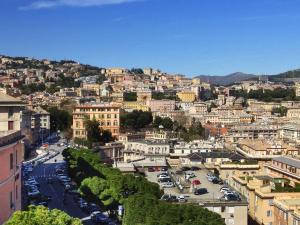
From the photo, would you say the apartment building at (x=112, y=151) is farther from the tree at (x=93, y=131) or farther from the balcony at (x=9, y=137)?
the balcony at (x=9, y=137)

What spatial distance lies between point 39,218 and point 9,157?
7662 mm

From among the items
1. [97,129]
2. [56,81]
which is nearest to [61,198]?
[97,129]

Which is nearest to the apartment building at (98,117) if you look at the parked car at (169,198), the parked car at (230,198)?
the parked car at (169,198)

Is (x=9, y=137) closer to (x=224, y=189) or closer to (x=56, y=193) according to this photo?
(x=224, y=189)

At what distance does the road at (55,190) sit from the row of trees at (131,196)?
1.42 metres

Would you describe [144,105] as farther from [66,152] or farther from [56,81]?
[66,152]

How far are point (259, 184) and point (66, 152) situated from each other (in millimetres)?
28777

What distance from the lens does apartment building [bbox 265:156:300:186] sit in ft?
130

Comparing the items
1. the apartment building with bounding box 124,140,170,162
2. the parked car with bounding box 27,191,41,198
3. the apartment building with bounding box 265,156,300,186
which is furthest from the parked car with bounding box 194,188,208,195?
the apartment building with bounding box 124,140,170,162

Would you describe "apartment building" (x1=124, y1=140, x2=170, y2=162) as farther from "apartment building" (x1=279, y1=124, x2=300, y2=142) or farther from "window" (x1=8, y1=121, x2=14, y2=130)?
"window" (x1=8, y1=121, x2=14, y2=130)

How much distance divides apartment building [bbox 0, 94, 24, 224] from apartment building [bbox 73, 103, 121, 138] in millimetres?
64468

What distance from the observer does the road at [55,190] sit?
3803 cm

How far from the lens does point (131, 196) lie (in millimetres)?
30078

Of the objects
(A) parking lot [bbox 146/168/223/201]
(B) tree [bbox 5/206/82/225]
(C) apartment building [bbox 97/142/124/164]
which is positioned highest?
(B) tree [bbox 5/206/82/225]
